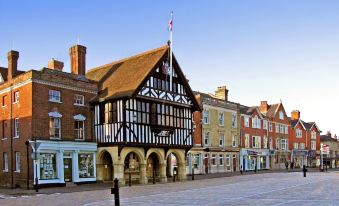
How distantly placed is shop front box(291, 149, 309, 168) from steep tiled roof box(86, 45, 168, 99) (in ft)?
168

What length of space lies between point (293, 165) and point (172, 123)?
46.9m

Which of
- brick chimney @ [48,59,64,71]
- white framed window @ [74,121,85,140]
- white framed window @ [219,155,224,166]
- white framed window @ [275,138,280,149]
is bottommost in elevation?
white framed window @ [219,155,224,166]

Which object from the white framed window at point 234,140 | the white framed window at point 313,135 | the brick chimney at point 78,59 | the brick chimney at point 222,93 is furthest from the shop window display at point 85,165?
the white framed window at point 313,135

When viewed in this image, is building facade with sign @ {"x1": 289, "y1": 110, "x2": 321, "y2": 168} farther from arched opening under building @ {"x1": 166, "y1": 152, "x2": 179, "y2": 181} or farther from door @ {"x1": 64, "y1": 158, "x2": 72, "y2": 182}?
door @ {"x1": 64, "y1": 158, "x2": 72, "y2": 182}

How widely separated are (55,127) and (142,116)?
749cm

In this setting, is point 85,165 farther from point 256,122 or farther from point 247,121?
point 256,122

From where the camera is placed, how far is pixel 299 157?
285 ft

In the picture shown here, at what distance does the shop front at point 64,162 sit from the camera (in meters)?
33.9

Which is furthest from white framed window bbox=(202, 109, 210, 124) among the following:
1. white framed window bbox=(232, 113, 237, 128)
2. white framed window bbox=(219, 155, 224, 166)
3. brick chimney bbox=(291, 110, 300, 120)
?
brick chimney bbox=(291, 110, 300, 120)

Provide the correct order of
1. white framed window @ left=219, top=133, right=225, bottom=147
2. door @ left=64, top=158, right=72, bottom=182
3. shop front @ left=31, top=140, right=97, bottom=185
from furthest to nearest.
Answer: white framed window @ left=219, top=133, right=225, bottom=147 < door @ left=64, top=158, right=72, bottom=182 < shop front @ left=31, top=140, right=97, bottom=185

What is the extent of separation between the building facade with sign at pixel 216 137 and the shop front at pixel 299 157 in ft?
81.1

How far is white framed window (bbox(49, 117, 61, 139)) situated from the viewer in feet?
116

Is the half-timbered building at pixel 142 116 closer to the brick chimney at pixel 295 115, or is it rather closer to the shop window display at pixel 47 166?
the shop window display at pixel 47 166

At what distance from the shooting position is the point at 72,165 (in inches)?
1430
